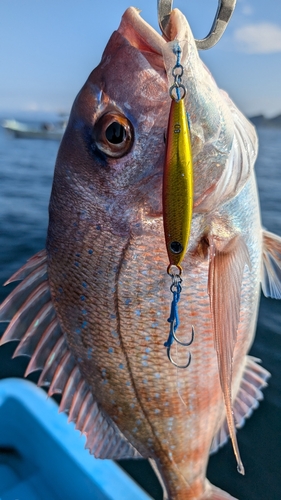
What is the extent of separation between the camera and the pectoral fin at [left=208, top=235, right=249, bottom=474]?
1173 millimetres

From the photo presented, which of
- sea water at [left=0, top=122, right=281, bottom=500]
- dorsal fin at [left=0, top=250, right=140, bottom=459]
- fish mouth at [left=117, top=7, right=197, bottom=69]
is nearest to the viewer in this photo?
fish mouth at [left=117, top=7, right=197, bottom=69]

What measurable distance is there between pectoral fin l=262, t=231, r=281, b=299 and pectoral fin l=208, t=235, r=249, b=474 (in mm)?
346

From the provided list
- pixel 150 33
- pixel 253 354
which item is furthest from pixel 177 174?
pixel 253 354

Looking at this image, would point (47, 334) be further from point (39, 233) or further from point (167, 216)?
point (39, 233)

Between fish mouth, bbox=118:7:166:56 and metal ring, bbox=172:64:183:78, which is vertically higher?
fish mouth, bbox=118:7:166:56

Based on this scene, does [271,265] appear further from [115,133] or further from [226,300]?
[115,133]

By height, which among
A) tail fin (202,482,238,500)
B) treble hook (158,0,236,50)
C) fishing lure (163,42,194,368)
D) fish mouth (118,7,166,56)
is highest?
treble hook (158,0,236,50)

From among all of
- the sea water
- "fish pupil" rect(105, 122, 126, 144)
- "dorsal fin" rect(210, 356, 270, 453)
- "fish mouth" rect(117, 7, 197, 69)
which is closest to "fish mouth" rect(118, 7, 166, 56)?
"fish mouth" rect(117, 7, 197, 69)

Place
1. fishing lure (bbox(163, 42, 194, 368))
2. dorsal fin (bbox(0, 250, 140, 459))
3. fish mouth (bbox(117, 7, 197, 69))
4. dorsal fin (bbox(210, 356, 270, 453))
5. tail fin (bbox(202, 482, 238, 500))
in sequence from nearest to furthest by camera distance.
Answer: fishing lure (bbox(163, 42, 194, 368)) < fish mouth (bbox(117, 7, 197, 69)) < dorsal fin (bbox(0, 250, 140, 459)) < tail fin (bbox(202, 482, 238, 500)) < dorsal fin (bbox(210, 356, 270, 453))

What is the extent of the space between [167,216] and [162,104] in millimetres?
355

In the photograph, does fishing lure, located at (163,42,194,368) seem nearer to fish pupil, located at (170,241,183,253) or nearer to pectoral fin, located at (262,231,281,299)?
fish pupil, located at (170,241,183,253)

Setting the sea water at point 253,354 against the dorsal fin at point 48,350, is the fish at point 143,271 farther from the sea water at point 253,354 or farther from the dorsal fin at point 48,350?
the sea water at point 253,354

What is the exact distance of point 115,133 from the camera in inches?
44.2

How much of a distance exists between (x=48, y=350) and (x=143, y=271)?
1.83 ft
